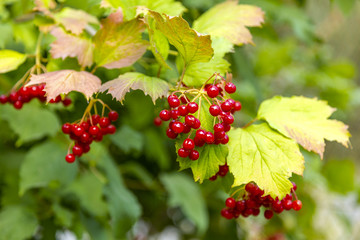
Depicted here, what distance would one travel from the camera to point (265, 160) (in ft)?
2.28

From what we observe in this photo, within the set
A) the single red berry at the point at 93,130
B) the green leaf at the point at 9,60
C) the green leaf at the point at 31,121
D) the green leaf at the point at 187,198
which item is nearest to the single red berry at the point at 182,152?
the single red berry at the point at 93,130

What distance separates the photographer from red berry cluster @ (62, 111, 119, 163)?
764mm

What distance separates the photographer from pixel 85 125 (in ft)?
2.53

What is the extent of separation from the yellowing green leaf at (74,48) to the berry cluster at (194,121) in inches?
10.4

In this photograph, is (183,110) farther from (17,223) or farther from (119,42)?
(17,223)

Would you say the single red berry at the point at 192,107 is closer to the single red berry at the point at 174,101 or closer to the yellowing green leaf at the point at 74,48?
the single red berry at the point at 174,101

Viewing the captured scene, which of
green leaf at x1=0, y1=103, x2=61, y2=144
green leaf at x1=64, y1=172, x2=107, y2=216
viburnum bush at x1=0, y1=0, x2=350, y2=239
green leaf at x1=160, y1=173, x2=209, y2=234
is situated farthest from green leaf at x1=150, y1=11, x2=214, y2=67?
green leaf at x1=160, y1=173, x2=209, y2=234

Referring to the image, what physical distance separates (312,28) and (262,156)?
1.16m

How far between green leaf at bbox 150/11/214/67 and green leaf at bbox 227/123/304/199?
0.58 feet

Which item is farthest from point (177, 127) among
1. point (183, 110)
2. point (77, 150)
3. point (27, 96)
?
point (27, 96)

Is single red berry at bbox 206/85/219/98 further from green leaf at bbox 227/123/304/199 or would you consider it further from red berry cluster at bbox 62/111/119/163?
red berry cluster at bbox 62/111/119/163

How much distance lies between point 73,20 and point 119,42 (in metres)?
0.18

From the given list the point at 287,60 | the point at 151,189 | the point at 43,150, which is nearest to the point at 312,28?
the point at 287,60

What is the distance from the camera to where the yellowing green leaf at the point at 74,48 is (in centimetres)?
82
